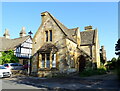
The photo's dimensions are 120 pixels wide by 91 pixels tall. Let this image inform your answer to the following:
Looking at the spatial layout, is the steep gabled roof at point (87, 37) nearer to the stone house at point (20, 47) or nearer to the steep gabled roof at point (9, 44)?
the stone house at point (20, 47)

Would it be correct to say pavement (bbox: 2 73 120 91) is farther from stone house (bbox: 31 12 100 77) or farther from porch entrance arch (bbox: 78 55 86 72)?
porch entrance arch (bbox: 78 55 86 72)

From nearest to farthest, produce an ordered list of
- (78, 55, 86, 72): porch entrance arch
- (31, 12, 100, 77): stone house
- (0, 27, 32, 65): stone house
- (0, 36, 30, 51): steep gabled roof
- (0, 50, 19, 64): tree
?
(31, 12, 100, 77): stone house < (78, 55, 86, 72): porch entrance arch < (0, 50, 19, 64): tree < (0, 27, 32, 65): stone house < (0, 36, 30, 51): steep gabled roof

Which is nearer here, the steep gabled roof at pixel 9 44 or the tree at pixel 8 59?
the tree at pixel 8 59

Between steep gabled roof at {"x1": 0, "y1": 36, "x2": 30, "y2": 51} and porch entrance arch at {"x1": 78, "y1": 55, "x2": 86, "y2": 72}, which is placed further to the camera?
steep gabled roof at {"x1": 0, "y1": 36, "x2": 30, "y2": 51}

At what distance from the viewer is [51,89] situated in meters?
10.6

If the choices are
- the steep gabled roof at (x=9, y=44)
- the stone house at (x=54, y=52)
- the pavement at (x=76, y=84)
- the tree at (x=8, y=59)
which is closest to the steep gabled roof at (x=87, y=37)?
the stone house at (x=54, y=52)

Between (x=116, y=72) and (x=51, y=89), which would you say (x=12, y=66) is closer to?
(x=51, y=89)

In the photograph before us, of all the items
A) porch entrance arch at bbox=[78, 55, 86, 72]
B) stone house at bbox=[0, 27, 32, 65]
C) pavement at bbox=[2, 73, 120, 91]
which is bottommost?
pavement at bbox=[2, 73, 120, 91]

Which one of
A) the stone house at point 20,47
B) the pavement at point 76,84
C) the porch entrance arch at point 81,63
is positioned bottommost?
the pavement at point 76,84

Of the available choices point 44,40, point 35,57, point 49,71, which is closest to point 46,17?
point 44,40

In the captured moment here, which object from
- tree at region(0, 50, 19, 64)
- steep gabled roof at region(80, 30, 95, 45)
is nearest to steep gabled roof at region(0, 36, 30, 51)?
tree at region(0, 50, 19, 64)

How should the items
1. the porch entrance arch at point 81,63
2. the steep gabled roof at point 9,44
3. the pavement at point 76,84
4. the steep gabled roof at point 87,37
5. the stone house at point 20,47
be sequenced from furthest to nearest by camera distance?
the steep gabled roof at point 9,44
the stone house at point 20,47
the steep gabled roof at point 87,37
the porch entrance arch at point 81,63
the pavement at point 76,84

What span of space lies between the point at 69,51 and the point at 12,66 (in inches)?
471

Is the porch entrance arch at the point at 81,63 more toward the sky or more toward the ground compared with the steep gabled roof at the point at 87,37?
more toward the ground
